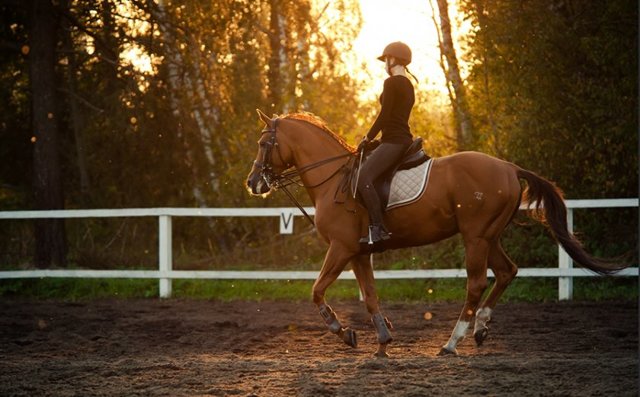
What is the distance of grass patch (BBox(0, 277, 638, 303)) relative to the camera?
512 inches

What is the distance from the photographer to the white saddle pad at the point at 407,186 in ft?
27.6

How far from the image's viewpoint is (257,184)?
877 cm

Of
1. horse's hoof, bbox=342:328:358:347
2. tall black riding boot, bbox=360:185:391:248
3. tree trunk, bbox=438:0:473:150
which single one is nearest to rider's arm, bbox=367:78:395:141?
tall black riding boot, bbox=360:185:391:248

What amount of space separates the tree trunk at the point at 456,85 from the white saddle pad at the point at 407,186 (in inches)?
281

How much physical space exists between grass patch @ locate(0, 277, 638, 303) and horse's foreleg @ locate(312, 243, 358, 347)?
4805 millimetres

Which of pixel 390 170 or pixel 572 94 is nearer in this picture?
pixel 390 170

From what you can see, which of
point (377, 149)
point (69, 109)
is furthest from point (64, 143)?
point (377, 149)

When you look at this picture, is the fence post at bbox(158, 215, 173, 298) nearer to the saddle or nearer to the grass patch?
the grass patch

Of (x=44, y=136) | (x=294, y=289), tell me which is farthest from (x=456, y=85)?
(x=44, y=136)

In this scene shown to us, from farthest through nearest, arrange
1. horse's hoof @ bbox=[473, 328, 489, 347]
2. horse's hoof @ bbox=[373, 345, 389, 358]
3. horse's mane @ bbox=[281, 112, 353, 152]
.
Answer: horse's mane @ bbox=[281, 112, 353, 152], horse's hoof @ bbox=[473, 328, 489, 347], horse's hoof @ bbox=[373, 345, 389, 358]

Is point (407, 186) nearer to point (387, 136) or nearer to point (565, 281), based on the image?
point (387, 136)

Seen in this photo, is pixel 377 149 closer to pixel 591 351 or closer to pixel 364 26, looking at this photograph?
pixel 591 351

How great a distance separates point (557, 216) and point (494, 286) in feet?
3.04

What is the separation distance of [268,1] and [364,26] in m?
4.20
